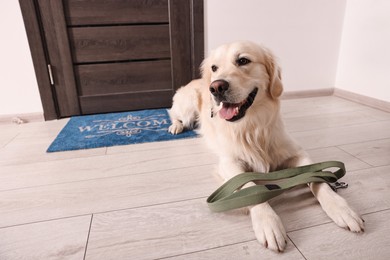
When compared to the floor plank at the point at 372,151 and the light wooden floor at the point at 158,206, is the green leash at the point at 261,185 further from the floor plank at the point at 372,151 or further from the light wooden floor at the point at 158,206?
the floor plank at the point at 372,151

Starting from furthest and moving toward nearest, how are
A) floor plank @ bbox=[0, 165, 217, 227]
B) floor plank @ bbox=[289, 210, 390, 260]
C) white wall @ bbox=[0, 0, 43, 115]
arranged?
1. white wall @ bbox=[0, 0, 43, 115]
2. floor plank @ bbox=[0, 165, 217, 227]
3. floor plank @ bbox=[289, 210, 390, 260]

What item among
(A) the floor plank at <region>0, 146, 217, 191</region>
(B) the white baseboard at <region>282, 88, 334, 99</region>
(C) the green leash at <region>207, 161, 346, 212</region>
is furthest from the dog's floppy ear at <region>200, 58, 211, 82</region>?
(B) the white baseboard at <region>282, 88, 334, 99</region>

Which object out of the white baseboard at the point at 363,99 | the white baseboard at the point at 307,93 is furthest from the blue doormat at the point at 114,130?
the white baseboard at the point at 363,99

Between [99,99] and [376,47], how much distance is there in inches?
94.3

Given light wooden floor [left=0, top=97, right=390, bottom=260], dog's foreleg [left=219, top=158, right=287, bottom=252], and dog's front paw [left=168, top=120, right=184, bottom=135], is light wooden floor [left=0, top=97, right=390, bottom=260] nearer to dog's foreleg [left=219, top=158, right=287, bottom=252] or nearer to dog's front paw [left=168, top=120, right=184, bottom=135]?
dog's foreleg [left=219, top=158, right=287, bottom=252]

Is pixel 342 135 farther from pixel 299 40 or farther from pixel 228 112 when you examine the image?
pixel 299 40

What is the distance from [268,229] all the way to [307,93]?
2.19 m

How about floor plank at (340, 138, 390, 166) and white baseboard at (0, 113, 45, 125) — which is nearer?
floor plank at (340, 138, 390, 166)

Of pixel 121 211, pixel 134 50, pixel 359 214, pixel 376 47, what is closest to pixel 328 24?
pixel 376 47

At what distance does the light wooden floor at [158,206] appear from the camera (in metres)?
0.75

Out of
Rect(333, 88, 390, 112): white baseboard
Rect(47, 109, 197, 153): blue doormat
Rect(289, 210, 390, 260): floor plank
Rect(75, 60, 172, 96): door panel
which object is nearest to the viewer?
Rect(289, 210, 390, 260): floor plank

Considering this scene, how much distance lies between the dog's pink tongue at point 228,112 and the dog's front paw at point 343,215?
1.59 ft

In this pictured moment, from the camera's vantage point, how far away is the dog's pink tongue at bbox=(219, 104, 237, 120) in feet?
3.55

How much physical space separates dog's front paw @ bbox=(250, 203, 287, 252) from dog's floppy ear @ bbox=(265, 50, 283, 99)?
1.80 feet
